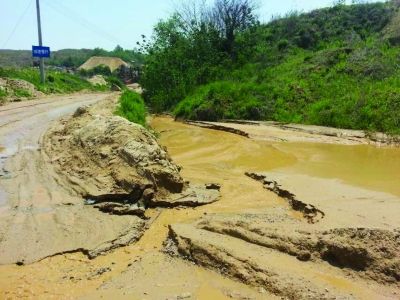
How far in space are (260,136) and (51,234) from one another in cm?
1049

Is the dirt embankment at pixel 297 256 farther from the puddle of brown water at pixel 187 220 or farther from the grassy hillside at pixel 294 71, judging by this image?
the grassy hillside at pixel 294 71

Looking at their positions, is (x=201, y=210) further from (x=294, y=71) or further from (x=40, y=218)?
A: (x=294, y=71)

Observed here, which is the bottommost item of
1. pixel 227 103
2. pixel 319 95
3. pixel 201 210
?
pixel 201 210

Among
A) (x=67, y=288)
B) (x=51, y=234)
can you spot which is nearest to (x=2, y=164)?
(x=51, y=234)

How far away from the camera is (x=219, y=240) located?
5.12m

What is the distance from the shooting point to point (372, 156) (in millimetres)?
11711

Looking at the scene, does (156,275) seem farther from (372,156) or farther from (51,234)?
(372,156)

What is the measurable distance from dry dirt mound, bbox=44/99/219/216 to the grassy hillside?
32.8 feet

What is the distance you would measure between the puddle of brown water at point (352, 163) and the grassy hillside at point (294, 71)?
125 inches

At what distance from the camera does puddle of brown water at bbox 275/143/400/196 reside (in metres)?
8.61

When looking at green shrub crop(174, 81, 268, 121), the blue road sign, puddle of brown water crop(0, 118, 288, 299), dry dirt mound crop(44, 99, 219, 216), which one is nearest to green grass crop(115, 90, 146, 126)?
puddle of brown water crop(0, 118, 288, 299)

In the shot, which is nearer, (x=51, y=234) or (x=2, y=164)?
(x=51, y=234)

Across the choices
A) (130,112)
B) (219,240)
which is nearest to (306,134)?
(130,112)

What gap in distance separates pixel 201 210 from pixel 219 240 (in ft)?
5.46
